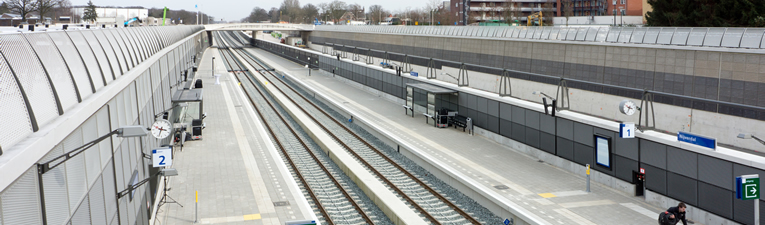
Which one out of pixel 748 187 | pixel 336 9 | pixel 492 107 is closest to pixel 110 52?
pixel 748 187

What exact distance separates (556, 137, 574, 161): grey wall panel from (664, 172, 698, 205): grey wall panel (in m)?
4.20

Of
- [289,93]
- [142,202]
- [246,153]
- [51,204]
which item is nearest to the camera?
[51,204]

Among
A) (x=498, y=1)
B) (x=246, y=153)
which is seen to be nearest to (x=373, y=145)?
(x=246, y=153)

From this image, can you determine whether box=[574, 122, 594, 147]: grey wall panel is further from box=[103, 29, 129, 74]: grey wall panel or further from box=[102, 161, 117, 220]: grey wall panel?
box=[102, 161, 117, 220]: grey wall panel

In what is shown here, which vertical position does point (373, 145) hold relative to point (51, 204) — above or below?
below

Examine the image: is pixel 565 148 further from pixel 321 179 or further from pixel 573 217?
pixel 321 179

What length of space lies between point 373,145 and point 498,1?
8644cm

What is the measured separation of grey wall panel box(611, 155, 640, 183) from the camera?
55.9 ft

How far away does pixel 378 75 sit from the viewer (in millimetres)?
41750

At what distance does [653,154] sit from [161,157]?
1303cm

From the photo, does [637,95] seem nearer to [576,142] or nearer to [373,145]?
[576,142]

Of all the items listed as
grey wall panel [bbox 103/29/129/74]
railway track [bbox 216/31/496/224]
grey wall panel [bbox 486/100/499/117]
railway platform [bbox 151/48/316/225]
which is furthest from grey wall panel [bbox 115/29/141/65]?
grey wall panel [bbox 486/100/499/117]

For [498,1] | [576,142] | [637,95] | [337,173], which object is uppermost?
[498,1]

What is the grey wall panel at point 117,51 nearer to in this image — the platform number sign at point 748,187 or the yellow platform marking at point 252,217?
the yellow platform marking at point 252,217
